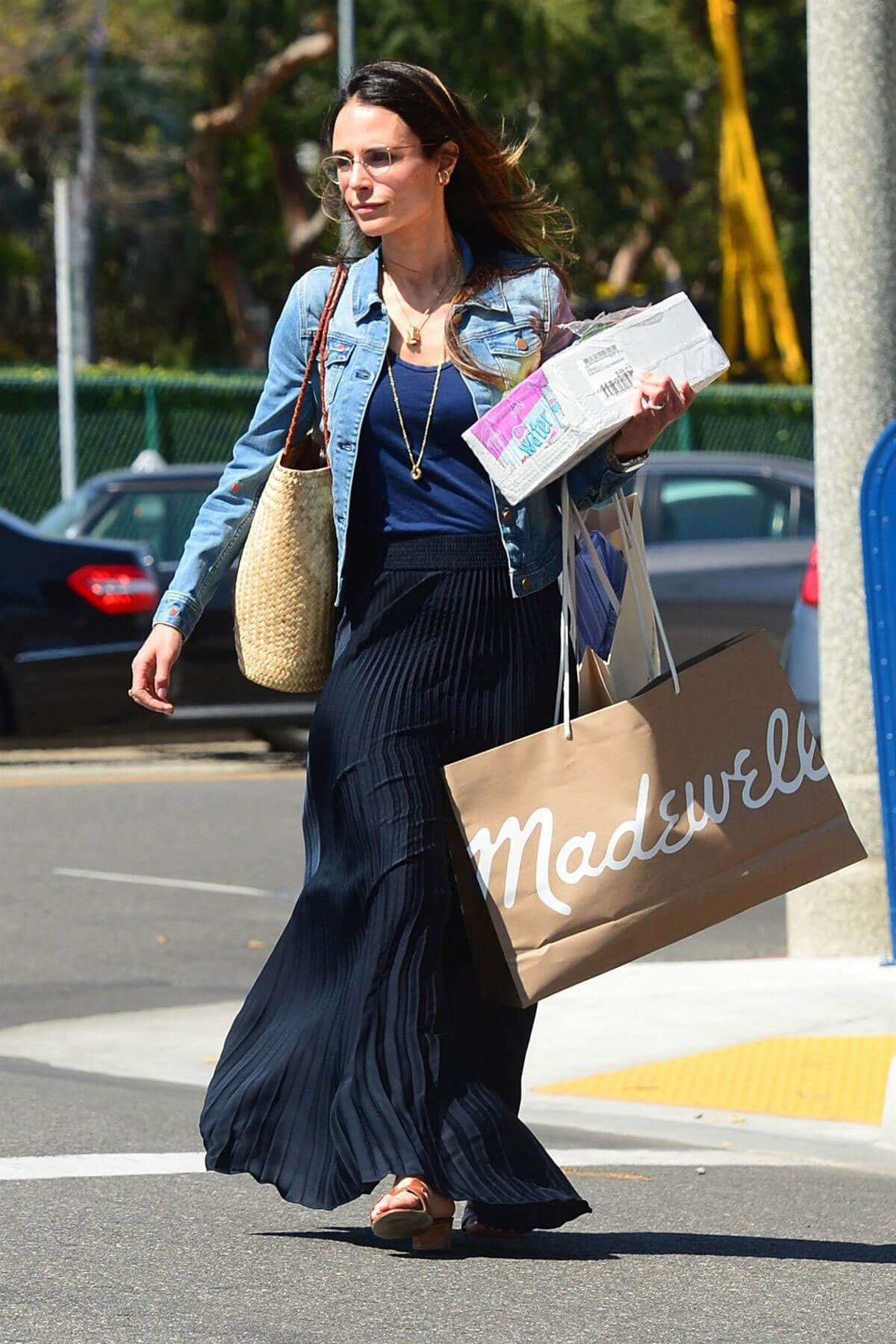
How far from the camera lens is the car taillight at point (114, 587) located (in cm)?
1297

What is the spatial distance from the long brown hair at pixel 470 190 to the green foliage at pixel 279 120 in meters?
28.7

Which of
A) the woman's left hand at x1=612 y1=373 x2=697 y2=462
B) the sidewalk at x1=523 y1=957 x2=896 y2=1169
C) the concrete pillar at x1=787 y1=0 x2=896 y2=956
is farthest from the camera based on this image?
the concrete pillar at x1=787 y1=0 x2=896 y2=956

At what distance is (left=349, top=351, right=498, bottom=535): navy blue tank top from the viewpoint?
13.3 ft

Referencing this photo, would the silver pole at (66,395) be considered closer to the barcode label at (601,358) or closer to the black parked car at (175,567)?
the black parked car at (175,567)

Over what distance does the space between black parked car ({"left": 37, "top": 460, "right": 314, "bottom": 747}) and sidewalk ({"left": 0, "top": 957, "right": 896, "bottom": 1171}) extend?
6.11 m

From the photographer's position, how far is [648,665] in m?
4.18

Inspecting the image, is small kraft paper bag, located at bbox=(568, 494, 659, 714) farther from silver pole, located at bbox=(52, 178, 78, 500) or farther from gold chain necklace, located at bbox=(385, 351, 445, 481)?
silver pole, located at bbox=(52, 178, 78, 500)

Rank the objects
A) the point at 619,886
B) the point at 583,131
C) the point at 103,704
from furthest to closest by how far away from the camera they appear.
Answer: the point at 583,131
the point at 103,704
the point at 619,886

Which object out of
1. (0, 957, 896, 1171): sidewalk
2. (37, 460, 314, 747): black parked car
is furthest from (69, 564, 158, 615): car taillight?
(0, 957, 896, 1171): sidewalk

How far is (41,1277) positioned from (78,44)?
3216 cm

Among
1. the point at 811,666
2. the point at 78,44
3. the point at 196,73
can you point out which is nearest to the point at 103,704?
the point at 811,666

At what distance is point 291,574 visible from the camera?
4113 mm

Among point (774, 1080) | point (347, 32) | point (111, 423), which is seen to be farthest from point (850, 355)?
point (347, 32)

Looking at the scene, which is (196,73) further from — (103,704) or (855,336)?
(855,336)
